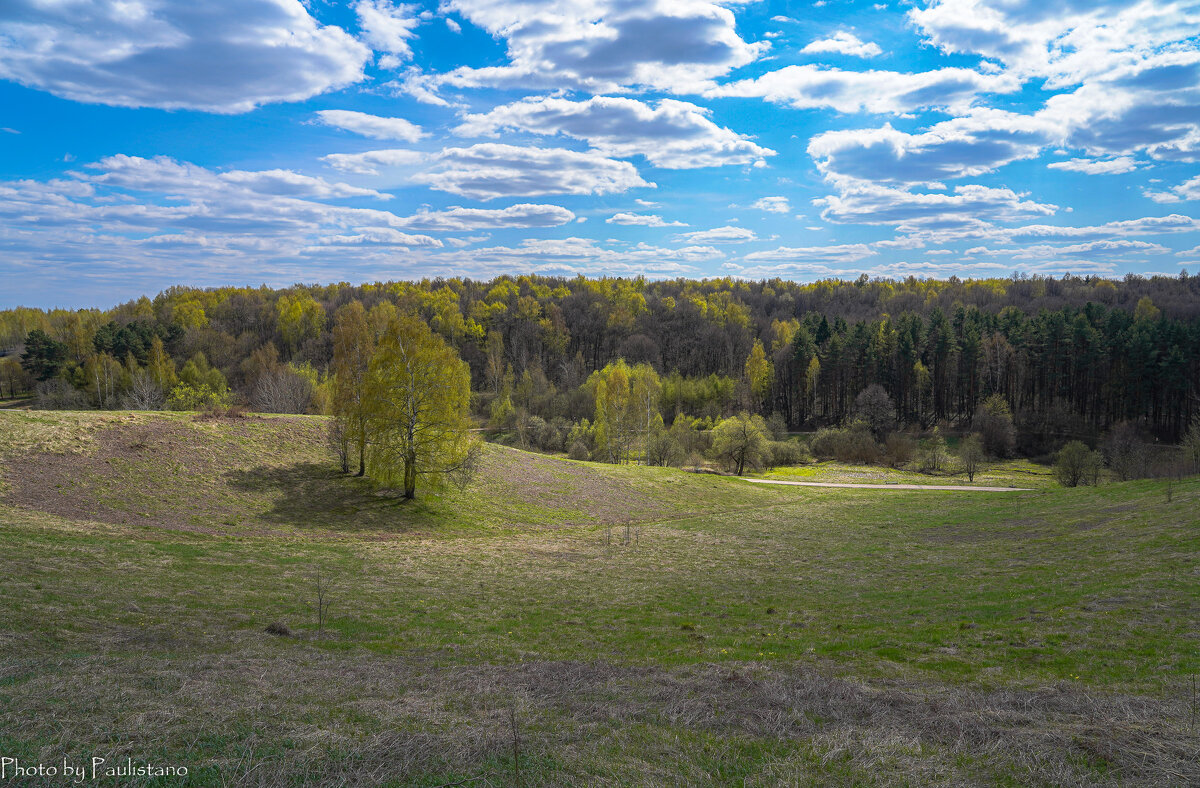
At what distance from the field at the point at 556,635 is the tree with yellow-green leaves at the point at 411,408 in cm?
246

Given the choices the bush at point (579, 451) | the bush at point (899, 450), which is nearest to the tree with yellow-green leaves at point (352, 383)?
the bush at point (579, 451)

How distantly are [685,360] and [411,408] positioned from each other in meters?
96.0

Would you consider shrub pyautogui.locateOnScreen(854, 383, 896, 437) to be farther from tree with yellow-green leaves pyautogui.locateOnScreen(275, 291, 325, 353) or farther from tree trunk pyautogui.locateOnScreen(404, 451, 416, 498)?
tree with yellow-green leaves pyautogui.locateOnScreen(275, 291, 325, 353)

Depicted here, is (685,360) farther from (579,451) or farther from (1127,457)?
(1127,457)

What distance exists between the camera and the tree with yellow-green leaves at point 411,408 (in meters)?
30.7

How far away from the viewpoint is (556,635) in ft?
46.8

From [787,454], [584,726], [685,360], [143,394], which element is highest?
[685,360]

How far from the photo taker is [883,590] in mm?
18406

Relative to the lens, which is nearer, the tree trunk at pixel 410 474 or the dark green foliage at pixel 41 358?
the tree trunk at pixel 410 474

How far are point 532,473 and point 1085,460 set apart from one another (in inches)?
1743

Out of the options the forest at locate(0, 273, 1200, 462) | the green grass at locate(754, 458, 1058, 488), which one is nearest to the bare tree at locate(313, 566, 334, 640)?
the forest at locate(0, 273, 1200, 462)

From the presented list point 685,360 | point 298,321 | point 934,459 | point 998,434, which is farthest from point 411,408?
point 298,321

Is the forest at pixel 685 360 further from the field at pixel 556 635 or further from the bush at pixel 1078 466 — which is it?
the bush at pixel 1078 466

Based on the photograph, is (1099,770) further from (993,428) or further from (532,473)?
(993,428)
